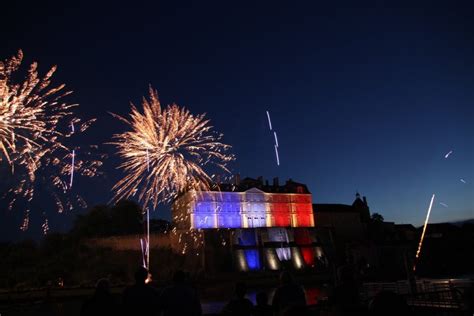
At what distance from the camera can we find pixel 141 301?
4809 mm

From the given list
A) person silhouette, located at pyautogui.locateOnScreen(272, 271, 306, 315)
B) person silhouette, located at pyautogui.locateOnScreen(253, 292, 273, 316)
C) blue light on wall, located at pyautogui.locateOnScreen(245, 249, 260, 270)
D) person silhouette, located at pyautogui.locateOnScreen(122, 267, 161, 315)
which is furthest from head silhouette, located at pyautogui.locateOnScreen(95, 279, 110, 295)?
blue light on wall, located at pyautogui.locateOnScreen(245, 249, 260, 270)

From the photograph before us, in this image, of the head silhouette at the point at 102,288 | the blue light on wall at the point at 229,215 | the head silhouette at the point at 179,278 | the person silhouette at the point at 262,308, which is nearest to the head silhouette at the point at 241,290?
the person silhouette at the point at 262,308

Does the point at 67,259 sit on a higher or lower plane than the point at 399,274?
higher

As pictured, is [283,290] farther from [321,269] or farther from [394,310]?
[321,269]

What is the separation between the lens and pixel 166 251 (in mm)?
40344

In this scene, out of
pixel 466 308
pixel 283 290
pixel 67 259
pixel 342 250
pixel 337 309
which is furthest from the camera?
pixel 342 250

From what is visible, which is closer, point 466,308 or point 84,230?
point 466,308

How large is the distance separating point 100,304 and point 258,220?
43369 millimetres

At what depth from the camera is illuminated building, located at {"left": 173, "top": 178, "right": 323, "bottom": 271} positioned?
41.8 meters

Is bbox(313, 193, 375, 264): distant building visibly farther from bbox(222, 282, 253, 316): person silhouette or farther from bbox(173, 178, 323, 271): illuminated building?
bbox(222, 282, 253, 316): person silhouette

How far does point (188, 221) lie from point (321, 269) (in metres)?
16.4

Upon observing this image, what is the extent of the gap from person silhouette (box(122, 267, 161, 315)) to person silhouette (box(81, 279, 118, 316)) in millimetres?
228

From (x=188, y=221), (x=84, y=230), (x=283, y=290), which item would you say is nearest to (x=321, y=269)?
(x=188, y=221)

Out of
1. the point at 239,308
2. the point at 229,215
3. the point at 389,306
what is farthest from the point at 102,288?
the point at 229,215
